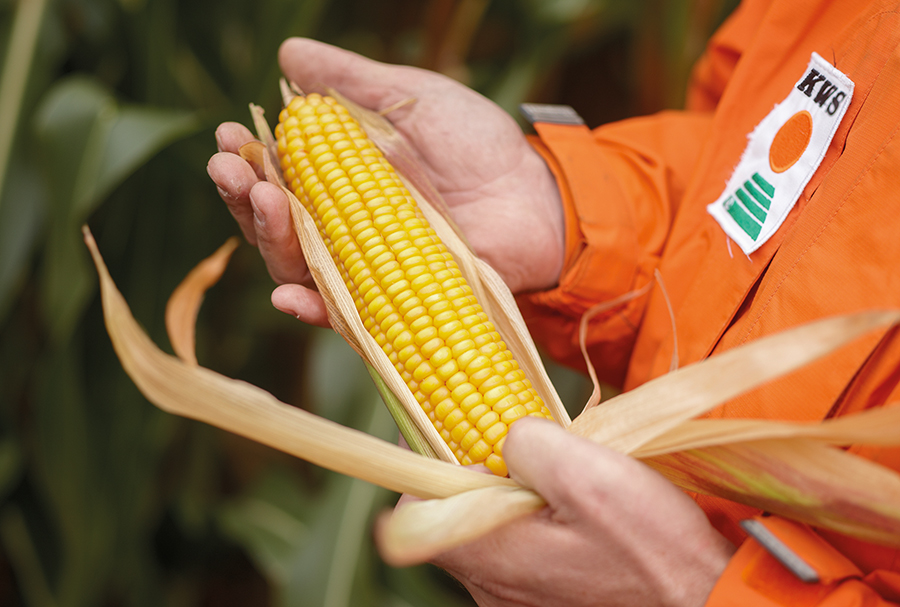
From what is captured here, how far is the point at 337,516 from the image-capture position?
1.11m

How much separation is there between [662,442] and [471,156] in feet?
1.73

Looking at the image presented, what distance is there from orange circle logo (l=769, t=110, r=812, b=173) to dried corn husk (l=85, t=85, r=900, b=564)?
0.82 ft

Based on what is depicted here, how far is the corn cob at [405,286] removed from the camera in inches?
23.8

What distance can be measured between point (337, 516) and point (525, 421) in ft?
2.40

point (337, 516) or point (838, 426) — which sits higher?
point (838, 426)

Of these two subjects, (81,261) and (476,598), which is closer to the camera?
(476,598)

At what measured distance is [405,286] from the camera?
654 millimetres

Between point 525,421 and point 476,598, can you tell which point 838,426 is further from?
point 476,598

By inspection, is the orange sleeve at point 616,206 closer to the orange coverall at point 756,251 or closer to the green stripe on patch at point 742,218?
the orange coverall at point 756,251

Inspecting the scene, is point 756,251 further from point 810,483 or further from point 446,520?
point 446,520

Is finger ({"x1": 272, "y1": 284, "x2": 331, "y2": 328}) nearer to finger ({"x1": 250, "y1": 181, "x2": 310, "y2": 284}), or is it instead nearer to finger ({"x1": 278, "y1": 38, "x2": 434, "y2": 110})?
finger ({"x1": 250, "y1": 181, "x2": 310, "y2": 284})

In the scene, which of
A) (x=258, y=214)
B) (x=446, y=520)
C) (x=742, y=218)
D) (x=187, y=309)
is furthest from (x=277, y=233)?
(x=742, y=218)

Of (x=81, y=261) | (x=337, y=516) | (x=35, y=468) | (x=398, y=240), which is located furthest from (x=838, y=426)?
(x=35, y=468)

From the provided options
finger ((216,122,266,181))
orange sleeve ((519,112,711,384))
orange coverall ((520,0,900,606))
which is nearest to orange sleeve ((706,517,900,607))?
orange coverall ((520,0,900,606))
